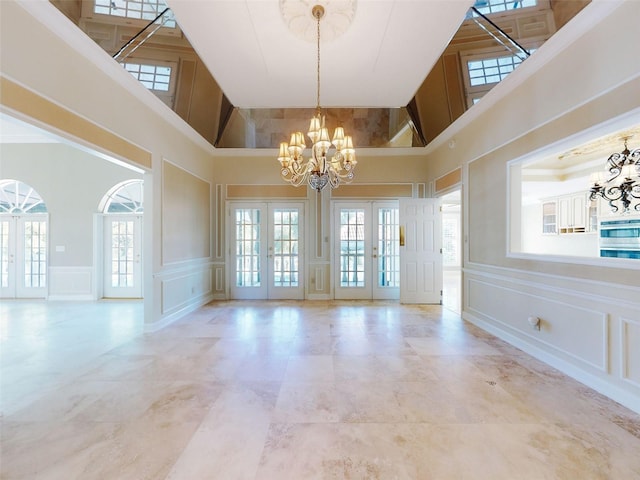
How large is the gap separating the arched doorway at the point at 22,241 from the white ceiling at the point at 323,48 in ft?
17.3

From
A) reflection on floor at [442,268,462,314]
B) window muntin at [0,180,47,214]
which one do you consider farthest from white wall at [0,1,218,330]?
reflection on floor at [442,268,462,314]

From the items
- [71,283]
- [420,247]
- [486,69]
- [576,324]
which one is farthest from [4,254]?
[576,324]

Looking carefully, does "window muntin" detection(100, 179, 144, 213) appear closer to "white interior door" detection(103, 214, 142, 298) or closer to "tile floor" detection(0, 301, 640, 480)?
"white interior door" detection(103, 214, 142, 298)

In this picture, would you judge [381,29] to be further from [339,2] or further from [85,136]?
[85,136]

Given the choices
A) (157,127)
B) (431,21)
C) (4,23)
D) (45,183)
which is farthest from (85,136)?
(45,183)

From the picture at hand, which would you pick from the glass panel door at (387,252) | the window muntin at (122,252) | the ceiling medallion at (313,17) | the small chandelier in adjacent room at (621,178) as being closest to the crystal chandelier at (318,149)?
the ceiling medallion at (313,17)

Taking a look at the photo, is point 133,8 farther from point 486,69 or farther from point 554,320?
point 554,320

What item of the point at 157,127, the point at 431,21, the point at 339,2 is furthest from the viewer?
the point at 157,127

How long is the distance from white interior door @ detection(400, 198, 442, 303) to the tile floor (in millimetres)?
1926

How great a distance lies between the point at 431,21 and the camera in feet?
10.0

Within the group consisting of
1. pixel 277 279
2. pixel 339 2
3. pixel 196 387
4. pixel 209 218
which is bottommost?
pixel 196 387

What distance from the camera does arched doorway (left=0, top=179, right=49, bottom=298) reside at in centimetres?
589

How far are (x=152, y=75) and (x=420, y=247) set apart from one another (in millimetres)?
5277

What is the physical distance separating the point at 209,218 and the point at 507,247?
17.9ft
